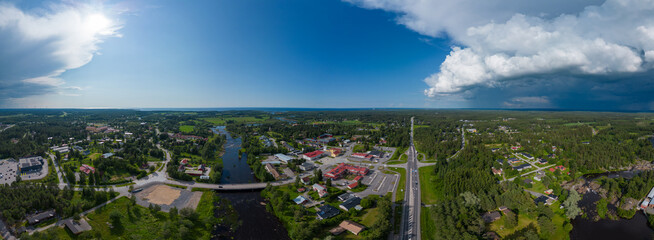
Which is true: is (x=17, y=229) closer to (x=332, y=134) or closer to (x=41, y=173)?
(x=41, y=173)

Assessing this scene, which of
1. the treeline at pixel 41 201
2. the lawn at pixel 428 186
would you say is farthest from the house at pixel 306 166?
the treeline at pixel 41 201

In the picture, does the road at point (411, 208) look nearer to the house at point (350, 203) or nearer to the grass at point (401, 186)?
the grass at point (401, 186)

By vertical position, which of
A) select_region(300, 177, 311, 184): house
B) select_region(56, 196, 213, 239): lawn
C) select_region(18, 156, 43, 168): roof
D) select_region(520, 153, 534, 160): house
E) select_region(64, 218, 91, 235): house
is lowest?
select_region(56, 196, 213, 239): lawn

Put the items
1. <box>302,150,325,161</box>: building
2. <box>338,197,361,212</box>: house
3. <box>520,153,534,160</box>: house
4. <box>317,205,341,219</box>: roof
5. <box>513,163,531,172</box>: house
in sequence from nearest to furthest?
<box>317,205,341,219</box>: roof < <box>338,197,361,212</box>: house < <box>513,163,531,172</box>: house < <box>520,153,534,160</box>: house < <box>302,150,325,161</box>: building

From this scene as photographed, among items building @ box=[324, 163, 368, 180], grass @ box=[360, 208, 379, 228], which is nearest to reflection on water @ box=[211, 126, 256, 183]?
building @ box=[324, 163, 368, 180]

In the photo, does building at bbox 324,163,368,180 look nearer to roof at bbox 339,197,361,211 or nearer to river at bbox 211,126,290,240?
roof at bbox 339,197,361,211
